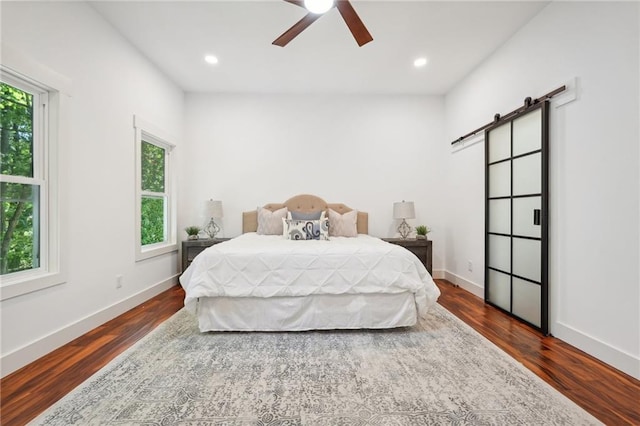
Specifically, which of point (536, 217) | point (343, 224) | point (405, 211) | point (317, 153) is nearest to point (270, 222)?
point (343, 224)

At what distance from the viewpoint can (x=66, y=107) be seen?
93.6 inches

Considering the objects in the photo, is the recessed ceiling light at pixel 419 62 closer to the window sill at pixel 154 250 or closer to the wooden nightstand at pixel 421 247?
the wooden nightstand at pixel 421 247

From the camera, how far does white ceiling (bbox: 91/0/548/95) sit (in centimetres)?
265

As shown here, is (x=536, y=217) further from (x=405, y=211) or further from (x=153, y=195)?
(x=153, y=195)

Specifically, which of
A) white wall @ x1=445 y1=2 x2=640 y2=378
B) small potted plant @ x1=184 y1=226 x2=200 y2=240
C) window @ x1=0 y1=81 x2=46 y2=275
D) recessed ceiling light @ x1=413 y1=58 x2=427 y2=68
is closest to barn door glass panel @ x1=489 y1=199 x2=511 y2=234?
white wall @ x1=445 y1=2 x2=640 y2=378

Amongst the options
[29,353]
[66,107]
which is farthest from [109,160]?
[29,353]

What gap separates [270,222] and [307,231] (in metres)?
0.79

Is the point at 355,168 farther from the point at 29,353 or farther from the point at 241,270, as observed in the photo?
the point at 29,353

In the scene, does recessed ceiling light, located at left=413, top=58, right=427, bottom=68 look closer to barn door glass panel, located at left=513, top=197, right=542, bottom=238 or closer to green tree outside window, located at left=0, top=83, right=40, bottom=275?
barn door glass panel, located at left=513, top=197, right=542, bottom=238

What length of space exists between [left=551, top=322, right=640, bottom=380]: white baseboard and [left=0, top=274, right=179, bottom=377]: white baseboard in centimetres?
390

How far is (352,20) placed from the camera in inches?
86.6

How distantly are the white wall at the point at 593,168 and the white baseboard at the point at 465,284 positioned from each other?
1131 millimetres

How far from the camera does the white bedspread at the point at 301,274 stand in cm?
247

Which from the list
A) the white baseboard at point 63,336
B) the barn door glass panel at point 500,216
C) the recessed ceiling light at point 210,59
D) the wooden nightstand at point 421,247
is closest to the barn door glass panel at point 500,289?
the barn door glass panel at point 500,216
